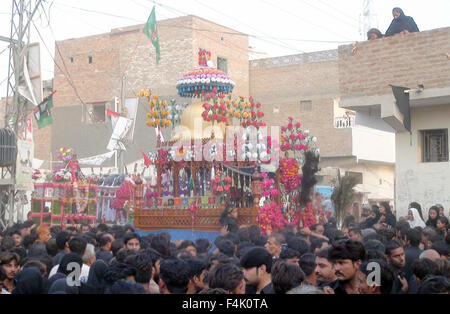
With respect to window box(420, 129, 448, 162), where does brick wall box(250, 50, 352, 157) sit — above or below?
above

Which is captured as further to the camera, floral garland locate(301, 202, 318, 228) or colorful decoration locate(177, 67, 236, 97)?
colorful decoration locate(177, 67, 236, 97)

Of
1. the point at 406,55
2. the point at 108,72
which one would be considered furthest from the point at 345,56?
the point at 108,72

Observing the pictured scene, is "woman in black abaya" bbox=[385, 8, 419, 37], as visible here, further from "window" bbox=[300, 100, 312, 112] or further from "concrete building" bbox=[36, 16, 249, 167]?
"window" bbox=[300, 100, 312, 112]

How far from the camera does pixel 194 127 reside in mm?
15492

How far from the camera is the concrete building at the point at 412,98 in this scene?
1264 centimetres

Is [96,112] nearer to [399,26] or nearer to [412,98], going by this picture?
[399,26]

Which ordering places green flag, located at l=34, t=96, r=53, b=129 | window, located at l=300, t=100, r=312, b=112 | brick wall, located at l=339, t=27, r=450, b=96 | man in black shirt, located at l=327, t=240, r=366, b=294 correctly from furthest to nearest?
window, located at l=300, t=100, r=312, b=112
green flag, located at l=34, t=96, r=53, b=129
brick wall, located at l=339, t=27, r=450, b=96
man in black shirt, located at l=327, t=240, r=366, b=294

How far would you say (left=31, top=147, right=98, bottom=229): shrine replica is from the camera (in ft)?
61.2

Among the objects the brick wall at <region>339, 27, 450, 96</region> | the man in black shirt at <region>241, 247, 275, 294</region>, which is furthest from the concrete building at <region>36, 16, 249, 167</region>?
the man in black shirt at <region>241, 247, 275, 294</region>

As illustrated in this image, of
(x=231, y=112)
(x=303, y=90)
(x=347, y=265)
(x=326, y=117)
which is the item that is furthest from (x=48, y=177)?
(x=303, y=90)

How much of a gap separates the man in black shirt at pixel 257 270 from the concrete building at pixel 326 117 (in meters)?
25.1

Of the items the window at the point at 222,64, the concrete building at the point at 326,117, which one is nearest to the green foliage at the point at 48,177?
the concrete building at the point at 326,117

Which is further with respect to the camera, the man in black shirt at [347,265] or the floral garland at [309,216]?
the floral garland at [309,216]

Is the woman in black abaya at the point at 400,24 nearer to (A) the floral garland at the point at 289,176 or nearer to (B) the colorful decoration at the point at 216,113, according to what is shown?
(A) the floral garland at the point at 289,176
